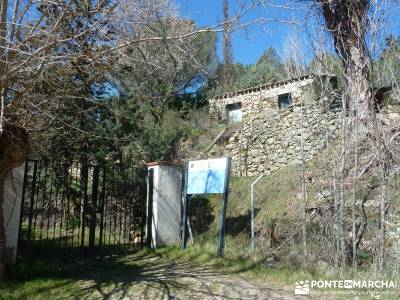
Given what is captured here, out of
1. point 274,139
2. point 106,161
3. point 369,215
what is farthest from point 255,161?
point 369,215

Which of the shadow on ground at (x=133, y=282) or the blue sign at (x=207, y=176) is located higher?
the blue sign at (x=207, y=176)

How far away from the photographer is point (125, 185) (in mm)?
9688

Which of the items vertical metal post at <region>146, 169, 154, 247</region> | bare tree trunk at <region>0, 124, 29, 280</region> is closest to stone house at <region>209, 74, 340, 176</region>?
vertical metal post at <region>146, 169, 154, 247</region>

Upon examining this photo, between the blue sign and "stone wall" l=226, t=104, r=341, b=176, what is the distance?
478cm

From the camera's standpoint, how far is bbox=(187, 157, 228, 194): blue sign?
7.86 m

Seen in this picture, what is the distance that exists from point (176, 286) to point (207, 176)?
2.84 metres

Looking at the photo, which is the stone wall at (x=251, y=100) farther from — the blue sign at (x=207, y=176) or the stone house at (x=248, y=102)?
the blue sign at (x=207, y=176)

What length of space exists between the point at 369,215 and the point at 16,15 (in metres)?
5.94

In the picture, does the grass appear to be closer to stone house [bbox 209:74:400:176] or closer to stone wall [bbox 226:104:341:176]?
stone house [bbox 209:74:400:176]

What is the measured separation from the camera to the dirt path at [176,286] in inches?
211

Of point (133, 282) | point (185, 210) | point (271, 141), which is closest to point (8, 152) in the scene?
point (133, 282)

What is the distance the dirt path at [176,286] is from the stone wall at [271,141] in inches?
266

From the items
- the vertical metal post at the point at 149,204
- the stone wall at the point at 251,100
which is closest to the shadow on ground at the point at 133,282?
the vertical metal post at the point at 149,204

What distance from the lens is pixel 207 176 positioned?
8188 mm
